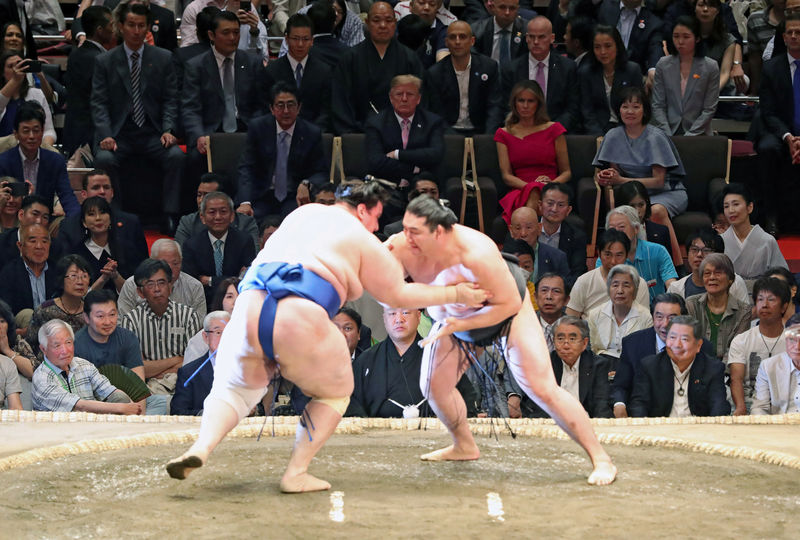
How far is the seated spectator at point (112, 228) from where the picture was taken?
523 cm

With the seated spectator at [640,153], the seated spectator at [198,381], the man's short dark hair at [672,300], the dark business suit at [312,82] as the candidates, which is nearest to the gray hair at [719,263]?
the man's short dark hair at [672,300]

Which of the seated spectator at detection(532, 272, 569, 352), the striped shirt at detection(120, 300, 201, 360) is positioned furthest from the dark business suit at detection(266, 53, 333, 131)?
the seated spectator at detection(532, 272, 569, 352)

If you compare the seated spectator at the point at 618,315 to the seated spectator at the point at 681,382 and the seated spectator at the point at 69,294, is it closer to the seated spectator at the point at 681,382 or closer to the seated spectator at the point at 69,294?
the seated spectator at the point at 681,382

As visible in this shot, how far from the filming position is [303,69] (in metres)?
6.04

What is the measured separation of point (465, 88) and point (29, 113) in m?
2.21

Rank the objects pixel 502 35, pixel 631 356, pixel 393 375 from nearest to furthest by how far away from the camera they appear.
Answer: pixel 393 375
pixel 631 356
pixel 502 35

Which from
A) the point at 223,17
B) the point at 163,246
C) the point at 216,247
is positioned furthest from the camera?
the point at 223,17

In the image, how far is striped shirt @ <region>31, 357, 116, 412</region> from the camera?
429 centimetres

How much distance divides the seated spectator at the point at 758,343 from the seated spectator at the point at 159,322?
221 centimetres

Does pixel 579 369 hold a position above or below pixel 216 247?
below

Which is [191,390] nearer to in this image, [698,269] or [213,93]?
[213,93]

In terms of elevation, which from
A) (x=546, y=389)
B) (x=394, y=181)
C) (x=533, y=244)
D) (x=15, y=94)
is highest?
(x=15, y=94)

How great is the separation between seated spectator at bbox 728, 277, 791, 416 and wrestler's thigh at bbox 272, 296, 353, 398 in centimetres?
215

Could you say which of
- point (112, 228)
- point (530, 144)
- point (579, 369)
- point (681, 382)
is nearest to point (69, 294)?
point (112, 228)
